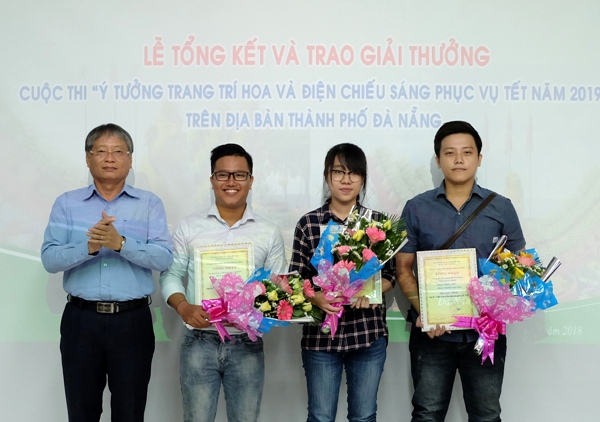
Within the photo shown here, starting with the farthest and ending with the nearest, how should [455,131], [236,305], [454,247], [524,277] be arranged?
[455,131] < [454,247] < [524,277] < [236,305]

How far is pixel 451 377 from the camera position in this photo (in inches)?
105

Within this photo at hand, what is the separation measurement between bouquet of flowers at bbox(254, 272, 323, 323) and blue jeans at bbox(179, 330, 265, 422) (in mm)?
281

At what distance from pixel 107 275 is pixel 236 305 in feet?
2.02

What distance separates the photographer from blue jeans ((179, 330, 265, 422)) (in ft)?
8.32

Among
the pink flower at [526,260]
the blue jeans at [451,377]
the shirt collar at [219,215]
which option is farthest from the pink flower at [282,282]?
the pink flower at [526,260]

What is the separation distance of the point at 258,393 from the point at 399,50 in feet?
6.16

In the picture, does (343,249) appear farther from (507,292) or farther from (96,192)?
(96,192)

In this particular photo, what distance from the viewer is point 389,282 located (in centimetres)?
266

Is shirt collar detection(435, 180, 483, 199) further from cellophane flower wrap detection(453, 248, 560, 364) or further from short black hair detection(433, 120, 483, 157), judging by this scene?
cellophane flower wrap detection(453, 248, 560, 364)

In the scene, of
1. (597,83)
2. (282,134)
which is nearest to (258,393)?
(282,134)

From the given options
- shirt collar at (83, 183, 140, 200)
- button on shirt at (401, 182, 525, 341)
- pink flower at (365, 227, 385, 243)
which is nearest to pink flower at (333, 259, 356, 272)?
pink flower at (365, 227, 385, 243)

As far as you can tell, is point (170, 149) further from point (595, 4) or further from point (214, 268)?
point (595, 4)

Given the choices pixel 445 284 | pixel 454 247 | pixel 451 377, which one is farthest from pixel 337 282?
pixel 451 377

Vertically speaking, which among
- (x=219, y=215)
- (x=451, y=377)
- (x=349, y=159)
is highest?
(x=349, y=159)
